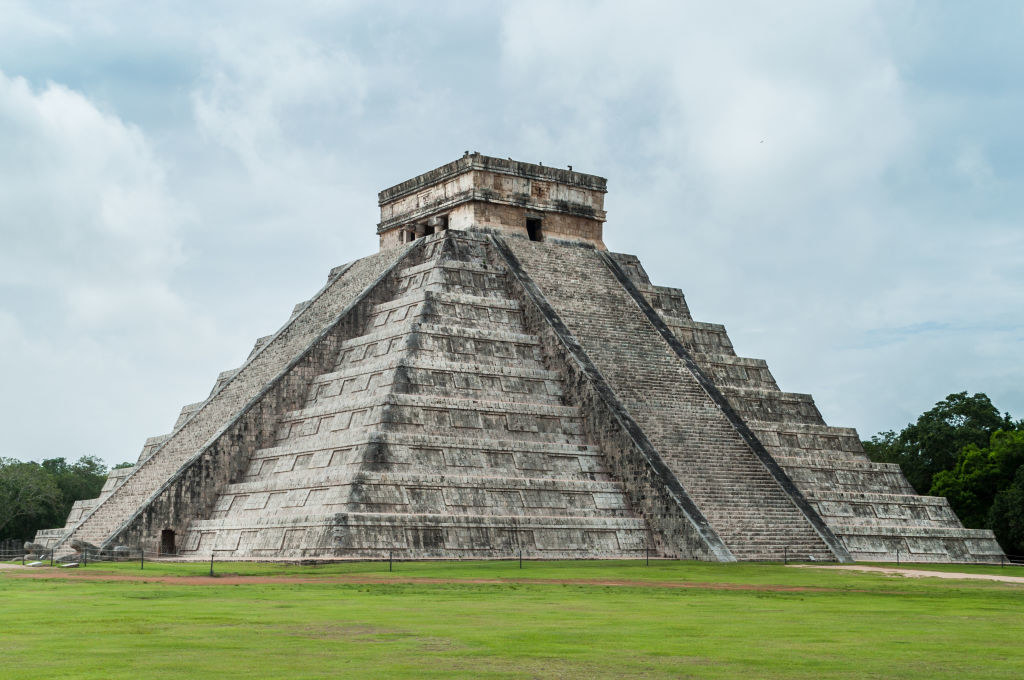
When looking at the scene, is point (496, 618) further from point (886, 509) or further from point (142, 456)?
point (142, 456)

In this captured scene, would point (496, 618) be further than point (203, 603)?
No

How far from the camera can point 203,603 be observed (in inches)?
604

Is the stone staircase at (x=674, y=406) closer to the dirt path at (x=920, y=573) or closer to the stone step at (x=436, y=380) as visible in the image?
the dirt path at (x=920, y=573)

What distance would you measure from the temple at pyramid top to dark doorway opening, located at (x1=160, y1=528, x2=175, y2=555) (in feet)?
40.5

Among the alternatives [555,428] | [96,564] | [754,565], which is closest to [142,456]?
[96,564]

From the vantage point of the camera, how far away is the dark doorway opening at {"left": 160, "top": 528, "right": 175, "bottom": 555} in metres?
28.1

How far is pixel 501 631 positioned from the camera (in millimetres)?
12148

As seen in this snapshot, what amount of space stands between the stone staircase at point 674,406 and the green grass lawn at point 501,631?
7.61 meters

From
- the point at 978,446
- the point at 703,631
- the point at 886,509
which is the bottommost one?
the point at 703,631

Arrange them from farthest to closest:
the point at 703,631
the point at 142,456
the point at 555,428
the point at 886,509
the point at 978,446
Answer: the point at 978,446 → the point at 142,456 → the point at 886,509 → the point at 555,428 → the point at 703,631

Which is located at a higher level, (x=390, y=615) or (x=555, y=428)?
(x=555, y=428)

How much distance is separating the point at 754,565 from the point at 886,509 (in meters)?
8.23

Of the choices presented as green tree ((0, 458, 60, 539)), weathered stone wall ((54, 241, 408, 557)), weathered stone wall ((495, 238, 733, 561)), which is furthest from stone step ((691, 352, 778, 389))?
green tree ((0, 458, 60, 539))

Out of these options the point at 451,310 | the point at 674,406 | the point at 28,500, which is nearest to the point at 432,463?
the point at 451,310
